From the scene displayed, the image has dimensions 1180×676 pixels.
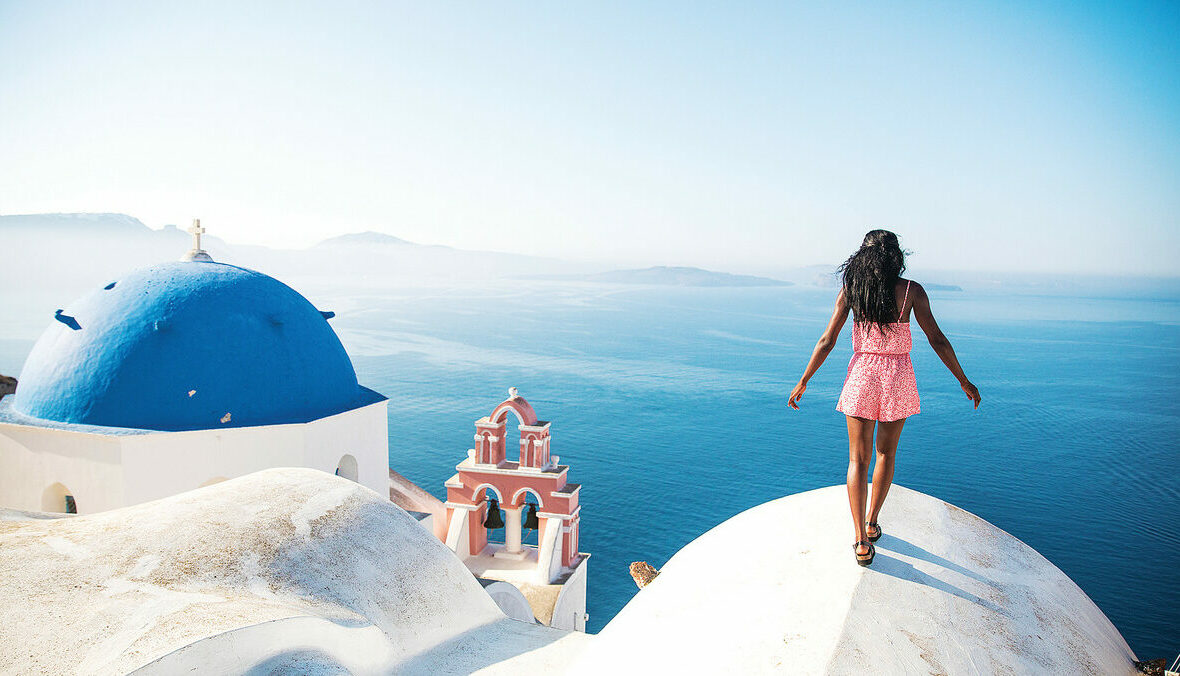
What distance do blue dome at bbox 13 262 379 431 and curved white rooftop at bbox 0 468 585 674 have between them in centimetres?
331

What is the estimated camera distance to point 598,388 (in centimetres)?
5594

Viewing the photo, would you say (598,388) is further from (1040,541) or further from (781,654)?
(781,654)

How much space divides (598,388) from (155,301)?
47.4m

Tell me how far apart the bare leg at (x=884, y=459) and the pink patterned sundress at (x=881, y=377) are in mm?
72

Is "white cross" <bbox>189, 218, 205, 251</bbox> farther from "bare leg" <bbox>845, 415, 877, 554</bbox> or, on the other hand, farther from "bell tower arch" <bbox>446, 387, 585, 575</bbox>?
"bare leg" <bbox>845, 415, 877, 554</bbox>

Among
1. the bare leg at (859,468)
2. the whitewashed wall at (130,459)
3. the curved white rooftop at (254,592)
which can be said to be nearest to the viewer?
the curved white rooftop at (254,592)

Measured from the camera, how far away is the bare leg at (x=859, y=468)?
386 cm

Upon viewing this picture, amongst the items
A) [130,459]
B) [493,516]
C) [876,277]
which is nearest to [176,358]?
[130,459]

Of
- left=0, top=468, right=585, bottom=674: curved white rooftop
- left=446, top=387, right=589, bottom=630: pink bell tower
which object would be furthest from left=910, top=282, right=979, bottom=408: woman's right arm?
left=446, top=387, right=589, bottom=630: pink bell tower

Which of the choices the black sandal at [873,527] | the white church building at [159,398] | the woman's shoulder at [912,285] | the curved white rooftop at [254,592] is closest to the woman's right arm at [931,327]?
the woman's shoulder at [912,285]

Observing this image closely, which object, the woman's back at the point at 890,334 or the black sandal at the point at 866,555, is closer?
the woman's back at the point at 890,334

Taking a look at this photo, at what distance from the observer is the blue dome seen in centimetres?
877

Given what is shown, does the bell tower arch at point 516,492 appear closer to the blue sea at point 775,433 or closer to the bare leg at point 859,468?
the bare leg at point 859,468

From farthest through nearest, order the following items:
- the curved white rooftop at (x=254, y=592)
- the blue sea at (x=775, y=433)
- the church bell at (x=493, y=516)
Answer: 1. the blue sea at (x=775, y=433)
2. the church bell at (x=493, y=516)
3. the curved white rooftop at (x=254, y=592)
